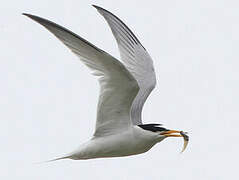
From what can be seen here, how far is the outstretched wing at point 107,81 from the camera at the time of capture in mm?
6609

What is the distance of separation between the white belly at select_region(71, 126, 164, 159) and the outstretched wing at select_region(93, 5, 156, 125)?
3.66 feet

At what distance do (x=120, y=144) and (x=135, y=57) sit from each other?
2189 millimetres

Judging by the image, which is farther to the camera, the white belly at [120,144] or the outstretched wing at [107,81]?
the white belly at [120,144]

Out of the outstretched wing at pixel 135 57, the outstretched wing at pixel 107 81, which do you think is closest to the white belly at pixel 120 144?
the outstretched wing at pixel 107 81

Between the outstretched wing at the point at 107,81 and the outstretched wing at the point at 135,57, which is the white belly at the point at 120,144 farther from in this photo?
the outstretched wing at the point at 135,57

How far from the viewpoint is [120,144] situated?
788cm

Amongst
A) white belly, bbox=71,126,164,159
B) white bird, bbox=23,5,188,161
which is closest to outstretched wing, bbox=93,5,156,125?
white bird, bbox=23,5,188,161

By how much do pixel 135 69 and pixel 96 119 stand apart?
1941 mm

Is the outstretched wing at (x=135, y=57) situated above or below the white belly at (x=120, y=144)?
above

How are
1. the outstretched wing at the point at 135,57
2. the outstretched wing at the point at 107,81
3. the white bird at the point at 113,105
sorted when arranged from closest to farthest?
the outstretched wing at the point at 107,81, the white bird at the point at 113,105, the outstretched wing at the point at 135,57

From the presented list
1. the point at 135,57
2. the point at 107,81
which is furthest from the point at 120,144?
the point at 135,57

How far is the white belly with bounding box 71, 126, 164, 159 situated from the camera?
310 inches

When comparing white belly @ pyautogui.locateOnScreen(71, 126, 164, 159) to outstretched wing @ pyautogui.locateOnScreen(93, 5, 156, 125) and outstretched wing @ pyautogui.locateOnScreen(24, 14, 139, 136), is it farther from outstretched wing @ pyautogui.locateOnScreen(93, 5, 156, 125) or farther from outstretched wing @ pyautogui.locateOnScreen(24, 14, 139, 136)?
outstretched wing @ pyautogui.locateOnScreen(93, 5, 156, 125)

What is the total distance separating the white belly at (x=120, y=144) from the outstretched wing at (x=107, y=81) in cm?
11
